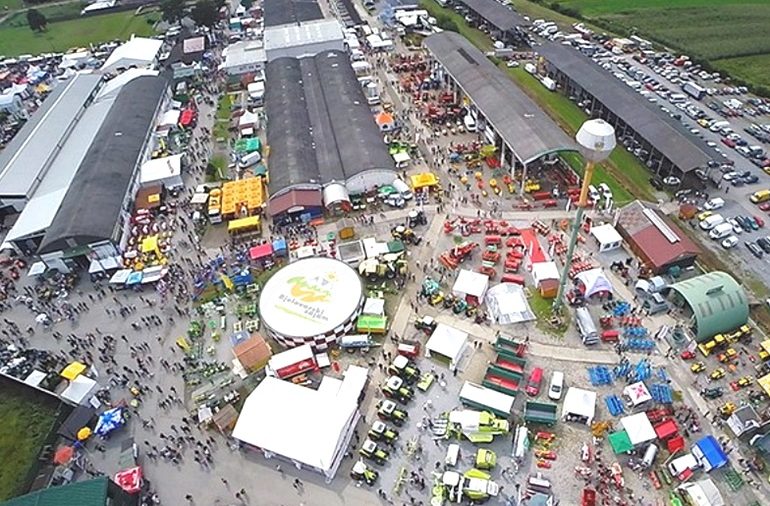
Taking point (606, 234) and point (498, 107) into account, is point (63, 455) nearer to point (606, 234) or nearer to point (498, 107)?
point (606, 234)

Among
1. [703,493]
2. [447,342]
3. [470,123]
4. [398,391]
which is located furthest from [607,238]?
[470,123]

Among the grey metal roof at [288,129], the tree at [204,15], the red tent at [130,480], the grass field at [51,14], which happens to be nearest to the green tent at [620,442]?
the red tent at [130,480]

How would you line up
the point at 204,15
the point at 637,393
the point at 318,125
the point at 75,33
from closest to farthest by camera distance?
1. the point at 637,393
2. the point at 318,125
3. the point at 204,15
4. the point at 75,33

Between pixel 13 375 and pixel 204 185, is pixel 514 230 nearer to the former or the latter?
pixel 204 185

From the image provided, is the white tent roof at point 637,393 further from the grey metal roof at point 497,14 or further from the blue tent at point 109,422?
the grey metal roof at point 497,14

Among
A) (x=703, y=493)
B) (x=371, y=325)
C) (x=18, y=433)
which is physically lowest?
(x=18, y=433)

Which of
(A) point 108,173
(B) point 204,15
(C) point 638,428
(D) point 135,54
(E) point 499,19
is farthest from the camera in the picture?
(B) point 204,15
